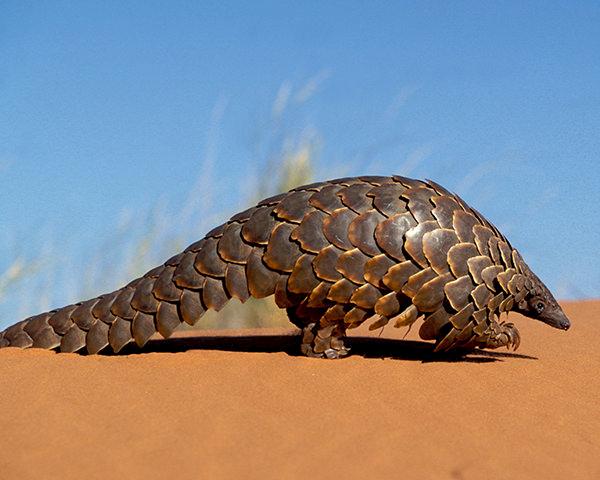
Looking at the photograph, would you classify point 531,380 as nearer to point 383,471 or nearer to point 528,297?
point 528,297

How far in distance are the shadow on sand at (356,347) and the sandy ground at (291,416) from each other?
6 cm

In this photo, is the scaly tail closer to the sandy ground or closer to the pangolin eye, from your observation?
the sandy ground

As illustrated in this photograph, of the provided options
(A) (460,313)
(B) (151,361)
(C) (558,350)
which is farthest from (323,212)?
(C) (558,350)

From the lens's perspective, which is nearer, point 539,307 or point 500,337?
point 500,337

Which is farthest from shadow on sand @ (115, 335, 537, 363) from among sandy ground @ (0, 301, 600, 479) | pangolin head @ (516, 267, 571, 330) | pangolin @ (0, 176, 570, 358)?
pangolin head @ (516, 267, 571, 330)

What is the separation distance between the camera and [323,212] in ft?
20.3

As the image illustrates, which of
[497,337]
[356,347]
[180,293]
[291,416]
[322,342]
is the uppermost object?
[180,293]

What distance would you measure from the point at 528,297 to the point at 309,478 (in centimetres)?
325

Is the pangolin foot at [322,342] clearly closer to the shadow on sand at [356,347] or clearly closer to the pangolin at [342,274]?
the pangolin at [342,274]

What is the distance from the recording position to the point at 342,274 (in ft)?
19.8

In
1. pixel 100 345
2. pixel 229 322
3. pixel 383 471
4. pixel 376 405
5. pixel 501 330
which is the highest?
pixel 229 322

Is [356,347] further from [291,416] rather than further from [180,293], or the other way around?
[291,416]

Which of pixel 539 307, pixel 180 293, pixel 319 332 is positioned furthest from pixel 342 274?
pixel 539 307

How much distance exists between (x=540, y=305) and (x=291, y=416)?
108 inches
